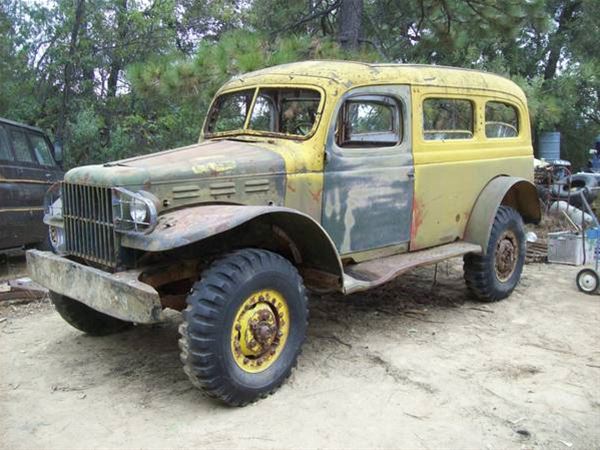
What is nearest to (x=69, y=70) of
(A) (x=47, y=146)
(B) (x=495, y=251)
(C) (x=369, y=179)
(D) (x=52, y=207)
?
(A) (x=47, y=146)

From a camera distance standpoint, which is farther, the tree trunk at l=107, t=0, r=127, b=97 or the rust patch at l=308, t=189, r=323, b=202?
the tree trunk at l=107, t=0, r=127, b=97

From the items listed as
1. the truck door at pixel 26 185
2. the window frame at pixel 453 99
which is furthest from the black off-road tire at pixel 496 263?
the truck door at pixel 26 185

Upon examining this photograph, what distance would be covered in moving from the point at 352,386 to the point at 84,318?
6.94 feet

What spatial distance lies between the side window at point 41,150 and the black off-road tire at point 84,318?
319 centimetres

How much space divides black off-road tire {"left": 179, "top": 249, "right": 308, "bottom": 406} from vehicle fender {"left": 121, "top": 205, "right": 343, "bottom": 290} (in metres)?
0.25

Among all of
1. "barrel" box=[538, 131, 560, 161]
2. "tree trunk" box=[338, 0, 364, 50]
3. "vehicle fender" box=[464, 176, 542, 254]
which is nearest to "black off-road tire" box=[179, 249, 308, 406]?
"vehicle fender" box=[464, 176, 542, 254]

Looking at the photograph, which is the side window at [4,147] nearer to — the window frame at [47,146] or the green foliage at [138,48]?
the window frame at [47,146]

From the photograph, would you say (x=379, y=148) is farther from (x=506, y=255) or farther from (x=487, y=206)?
(x=506, y=255)

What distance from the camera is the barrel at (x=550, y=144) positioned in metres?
13.2

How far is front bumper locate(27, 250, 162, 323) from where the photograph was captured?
3338 mm

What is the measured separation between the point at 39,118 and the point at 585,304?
8375 millimetres

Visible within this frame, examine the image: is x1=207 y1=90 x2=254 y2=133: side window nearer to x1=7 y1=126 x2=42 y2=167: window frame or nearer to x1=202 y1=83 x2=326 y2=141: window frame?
x1=202 y1=83 x2=326 y2=141: window frame

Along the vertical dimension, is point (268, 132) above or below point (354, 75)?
below

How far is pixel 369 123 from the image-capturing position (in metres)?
5.74
